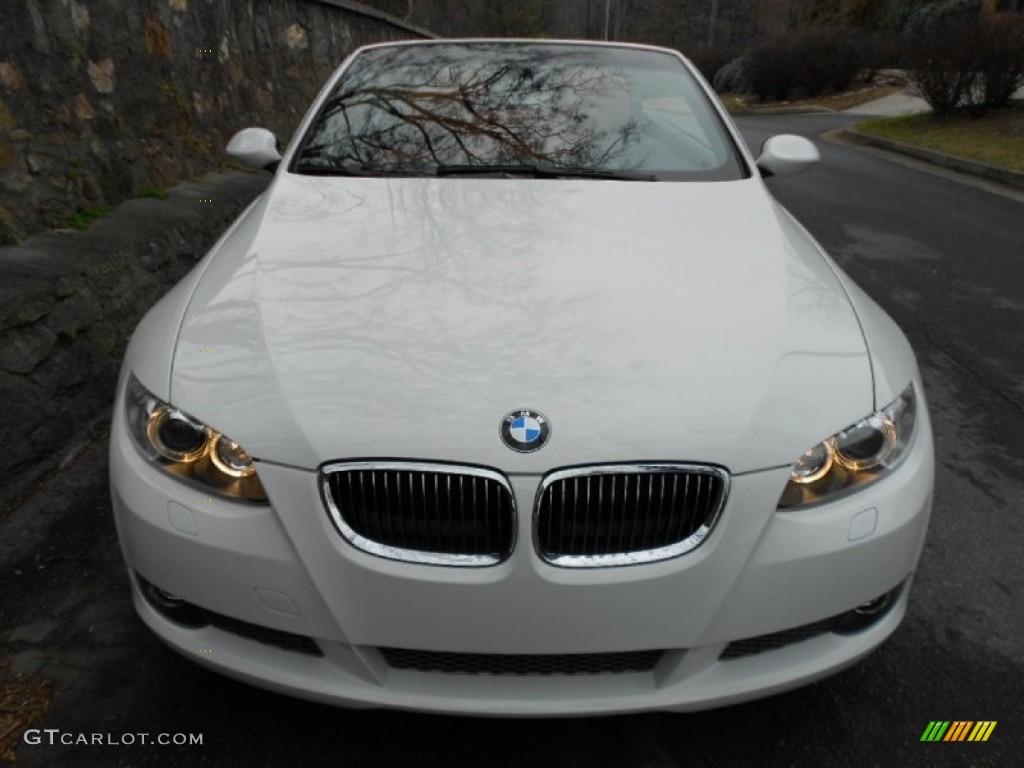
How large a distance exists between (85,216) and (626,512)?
345cm

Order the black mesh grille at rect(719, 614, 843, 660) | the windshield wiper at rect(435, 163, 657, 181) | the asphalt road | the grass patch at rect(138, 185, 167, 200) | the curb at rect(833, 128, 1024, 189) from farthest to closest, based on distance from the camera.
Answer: the curb at rect(833, 128, 1024, 189), the grass patch at rect(138, 185, 167, 200), the windshield wiper at rect(435, 163, 657, 181), the asphalt road, the black mesh grille at rect(719, 614, 843, 660)

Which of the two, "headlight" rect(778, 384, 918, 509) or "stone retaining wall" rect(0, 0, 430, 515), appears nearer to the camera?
"headlight" rect(778, 384, 918, 509)

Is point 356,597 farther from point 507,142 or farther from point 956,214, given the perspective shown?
point 956,214

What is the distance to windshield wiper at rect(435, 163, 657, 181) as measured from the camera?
2.64 m

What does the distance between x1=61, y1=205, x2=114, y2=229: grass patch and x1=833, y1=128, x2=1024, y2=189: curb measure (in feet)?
30.4

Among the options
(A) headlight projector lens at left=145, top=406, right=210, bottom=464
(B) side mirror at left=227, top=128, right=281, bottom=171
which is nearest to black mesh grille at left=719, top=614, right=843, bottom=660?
(A) headlight projector lens at left=145, top=406, right=210, bottom=464

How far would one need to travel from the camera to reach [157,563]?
5.41 ft

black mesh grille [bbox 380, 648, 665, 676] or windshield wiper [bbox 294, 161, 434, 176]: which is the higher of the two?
windshield wiper [bbox 294, 161, 434, 176]

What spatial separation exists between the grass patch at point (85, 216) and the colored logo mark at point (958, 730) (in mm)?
3894

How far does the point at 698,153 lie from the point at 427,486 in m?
1.84

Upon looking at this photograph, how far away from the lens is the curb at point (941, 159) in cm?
924

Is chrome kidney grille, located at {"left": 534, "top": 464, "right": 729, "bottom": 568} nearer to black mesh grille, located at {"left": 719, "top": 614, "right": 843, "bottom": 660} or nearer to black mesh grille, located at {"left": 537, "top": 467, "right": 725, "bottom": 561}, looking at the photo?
black mesh grille, located at {"left": 537, "top": 467, "right": 725, "bottom": 561}

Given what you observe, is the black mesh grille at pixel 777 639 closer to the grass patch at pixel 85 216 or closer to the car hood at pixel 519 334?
the car hood at pixel 519 334

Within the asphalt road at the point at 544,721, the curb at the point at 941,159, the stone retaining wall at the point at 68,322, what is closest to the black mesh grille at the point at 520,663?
the asphalt road at the point at 544,721
